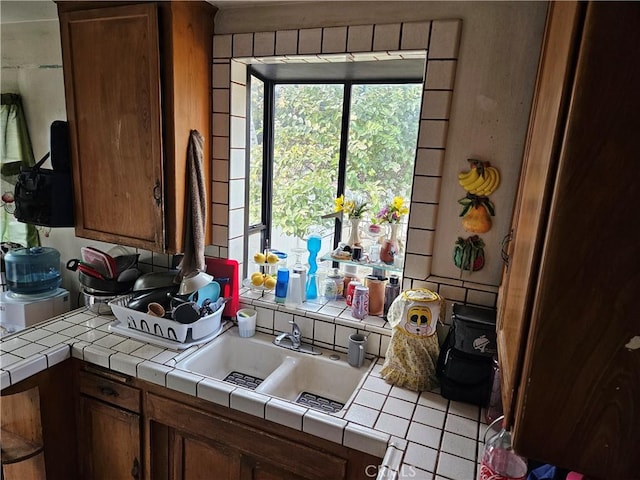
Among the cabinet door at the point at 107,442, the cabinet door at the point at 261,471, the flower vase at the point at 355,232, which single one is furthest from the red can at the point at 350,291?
the cabinet door at the point at 107,442

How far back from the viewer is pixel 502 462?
3.00 feet

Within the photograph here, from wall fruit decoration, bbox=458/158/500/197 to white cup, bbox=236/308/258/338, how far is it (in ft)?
3.15

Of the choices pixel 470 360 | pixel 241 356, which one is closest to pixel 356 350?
pixel 470 360

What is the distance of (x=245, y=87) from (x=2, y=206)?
4.92ft

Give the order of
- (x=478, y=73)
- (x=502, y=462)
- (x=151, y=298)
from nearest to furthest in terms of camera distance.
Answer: (x=502, y=462), (x=478, y=73), (x=151, y=298)

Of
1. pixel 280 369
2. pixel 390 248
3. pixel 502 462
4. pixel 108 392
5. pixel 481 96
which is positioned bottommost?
pixel 108 392

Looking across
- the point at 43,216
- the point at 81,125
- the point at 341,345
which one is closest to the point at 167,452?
the point at 341,345

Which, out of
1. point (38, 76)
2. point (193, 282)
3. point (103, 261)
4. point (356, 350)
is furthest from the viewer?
point (38, 76)

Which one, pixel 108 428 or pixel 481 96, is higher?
pixel 481 96

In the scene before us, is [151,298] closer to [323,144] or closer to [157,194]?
[157,194]

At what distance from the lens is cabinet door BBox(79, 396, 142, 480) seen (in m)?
1.45

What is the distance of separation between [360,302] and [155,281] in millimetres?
855

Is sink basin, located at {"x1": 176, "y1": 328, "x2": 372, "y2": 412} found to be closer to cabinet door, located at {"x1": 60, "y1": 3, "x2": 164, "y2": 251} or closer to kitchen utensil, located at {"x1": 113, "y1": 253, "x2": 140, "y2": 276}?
cabinet door, located at {"x1": 60, "y1": 3, "x2": 164, "y2": 251}

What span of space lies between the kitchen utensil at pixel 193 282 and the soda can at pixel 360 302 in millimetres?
569
